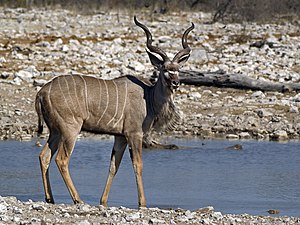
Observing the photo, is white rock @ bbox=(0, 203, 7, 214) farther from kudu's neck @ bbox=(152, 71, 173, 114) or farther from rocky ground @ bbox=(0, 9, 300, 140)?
rocky ground @ bbox=(0, 9, 300, 140)

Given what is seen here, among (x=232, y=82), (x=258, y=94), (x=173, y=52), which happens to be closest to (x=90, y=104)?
(x=258, y=94)

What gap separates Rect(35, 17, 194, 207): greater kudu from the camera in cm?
896

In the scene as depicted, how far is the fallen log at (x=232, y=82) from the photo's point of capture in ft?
53.3

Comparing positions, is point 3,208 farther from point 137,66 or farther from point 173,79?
point 137,66

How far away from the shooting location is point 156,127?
952 centimetres

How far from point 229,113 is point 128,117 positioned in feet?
19.3

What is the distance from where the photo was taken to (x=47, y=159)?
912 centimetres

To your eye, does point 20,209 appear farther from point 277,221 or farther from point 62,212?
point 277,221

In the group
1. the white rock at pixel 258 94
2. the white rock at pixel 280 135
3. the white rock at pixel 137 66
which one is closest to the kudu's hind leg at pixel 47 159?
the white rock at pixel 280 135

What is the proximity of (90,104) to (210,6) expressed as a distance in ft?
88.8

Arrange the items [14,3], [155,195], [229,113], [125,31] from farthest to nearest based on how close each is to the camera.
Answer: [14,3]
[125,31]
[229,113]
[155,195]

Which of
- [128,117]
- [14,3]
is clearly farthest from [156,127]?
[14,3]

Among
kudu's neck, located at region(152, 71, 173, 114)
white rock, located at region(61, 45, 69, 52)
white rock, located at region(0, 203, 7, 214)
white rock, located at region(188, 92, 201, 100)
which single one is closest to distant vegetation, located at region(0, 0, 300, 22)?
white rock, located at region(61, 45, 69, 52)

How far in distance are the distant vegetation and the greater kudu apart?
2006 cm
